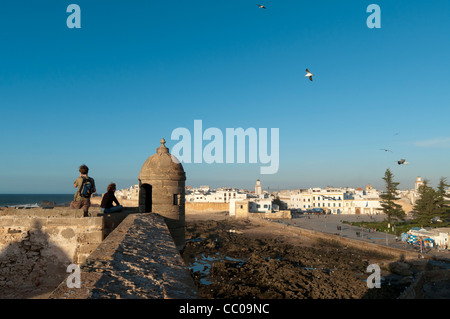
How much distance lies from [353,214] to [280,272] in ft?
→ 198

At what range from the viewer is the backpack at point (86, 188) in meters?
7.03

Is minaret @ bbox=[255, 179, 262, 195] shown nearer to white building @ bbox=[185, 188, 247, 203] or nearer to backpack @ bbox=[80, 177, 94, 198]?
white building @ bbox=[185, 188, 247, 203]

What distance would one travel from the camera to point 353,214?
79.2 meters

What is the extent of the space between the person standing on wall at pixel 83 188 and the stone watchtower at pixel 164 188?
9.75 ft

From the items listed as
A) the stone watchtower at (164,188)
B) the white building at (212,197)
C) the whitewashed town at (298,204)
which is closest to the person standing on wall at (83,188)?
the stone watchtower at (164,188)

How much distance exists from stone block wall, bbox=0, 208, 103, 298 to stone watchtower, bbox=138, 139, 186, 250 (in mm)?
3510

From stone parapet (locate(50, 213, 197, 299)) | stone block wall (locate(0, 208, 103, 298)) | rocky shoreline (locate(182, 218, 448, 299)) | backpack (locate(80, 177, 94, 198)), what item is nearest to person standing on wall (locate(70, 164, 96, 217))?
backpack (locate(80, 177, 94, 198))

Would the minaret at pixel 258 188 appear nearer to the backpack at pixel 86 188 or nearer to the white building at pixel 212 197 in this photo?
the white building at pixel 212 197

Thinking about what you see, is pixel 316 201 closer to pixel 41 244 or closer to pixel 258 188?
pixel 258 188

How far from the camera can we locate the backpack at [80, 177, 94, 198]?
703cm
